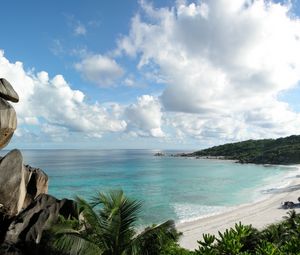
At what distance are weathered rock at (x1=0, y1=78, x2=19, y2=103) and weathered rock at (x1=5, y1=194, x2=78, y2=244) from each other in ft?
15.5

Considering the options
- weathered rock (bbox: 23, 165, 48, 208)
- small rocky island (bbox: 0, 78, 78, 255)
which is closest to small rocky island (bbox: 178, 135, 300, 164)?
weathered rock (bbox: 23, 165, 48, 208)

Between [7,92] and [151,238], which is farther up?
[7,92]

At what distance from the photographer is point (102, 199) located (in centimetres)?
1091

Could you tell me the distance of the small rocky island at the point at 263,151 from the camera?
125m

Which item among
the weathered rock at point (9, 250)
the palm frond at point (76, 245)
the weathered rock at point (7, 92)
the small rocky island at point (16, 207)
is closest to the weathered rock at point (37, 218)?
the small rocky island at point (16, 207)

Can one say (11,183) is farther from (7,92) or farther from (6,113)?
(7,92)

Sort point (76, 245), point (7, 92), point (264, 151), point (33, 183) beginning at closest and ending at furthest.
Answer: point (76, 245)
point (7, 92)
point (33, 183)
point (264, 151)

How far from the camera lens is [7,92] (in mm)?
15336

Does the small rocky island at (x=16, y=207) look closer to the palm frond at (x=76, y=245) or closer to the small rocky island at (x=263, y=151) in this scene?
the palm frond at (x=76, y=245)

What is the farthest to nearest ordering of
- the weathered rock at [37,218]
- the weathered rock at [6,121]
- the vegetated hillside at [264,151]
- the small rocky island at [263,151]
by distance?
the small rocky island at [263,151] < the vegetated hillside at [264,151] < the weathered rock at [6,121] < the weathered rock at [37,218]

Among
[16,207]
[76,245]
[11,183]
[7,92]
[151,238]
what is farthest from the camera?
[16,207]

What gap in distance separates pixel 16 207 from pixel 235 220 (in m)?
23.0

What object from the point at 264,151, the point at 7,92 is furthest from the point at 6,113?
the point at 264,151

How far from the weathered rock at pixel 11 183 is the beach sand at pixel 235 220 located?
12.6 metres
